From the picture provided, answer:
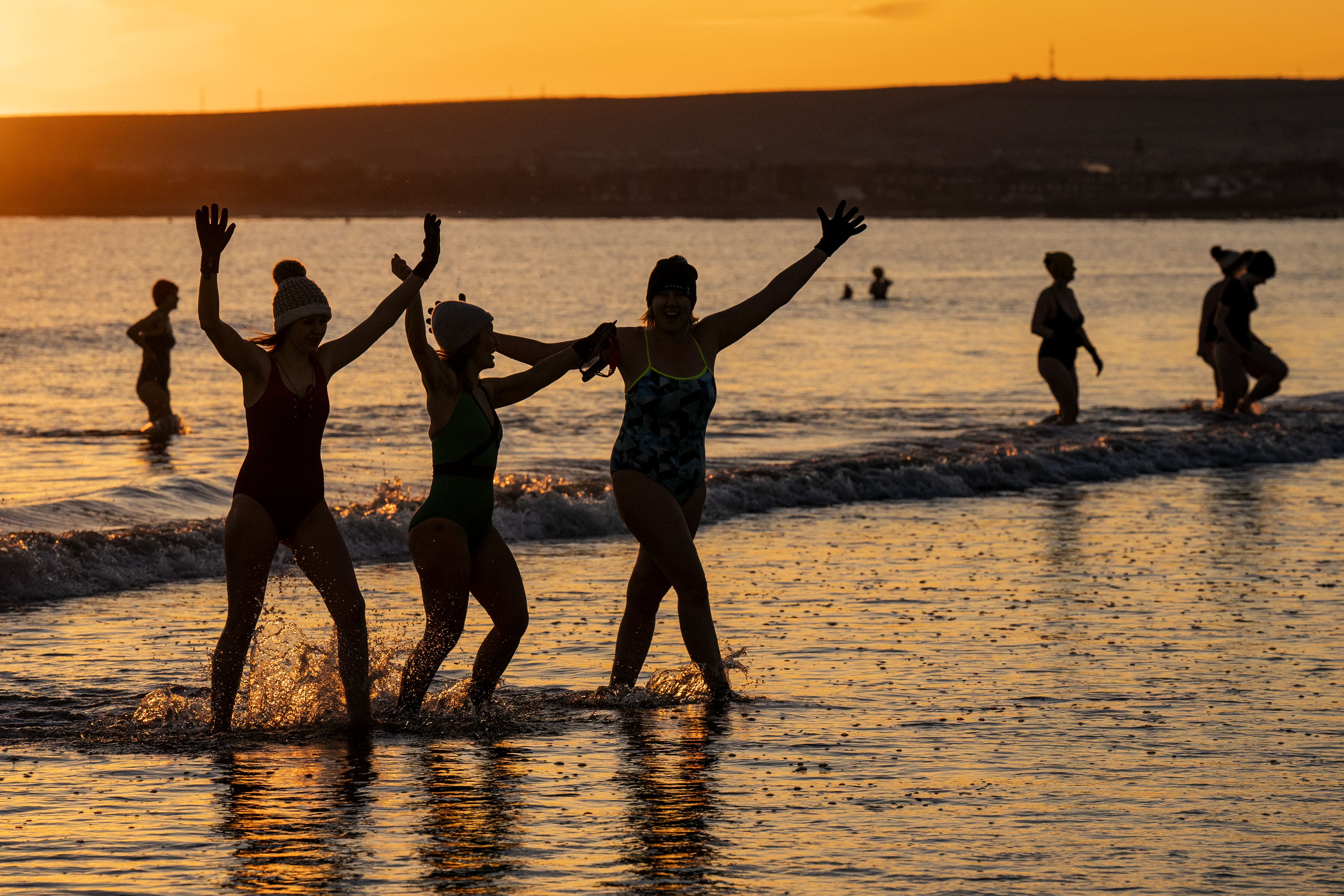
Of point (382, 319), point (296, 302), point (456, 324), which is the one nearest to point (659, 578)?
point (456, 324)

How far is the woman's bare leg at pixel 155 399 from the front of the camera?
19.2 metres

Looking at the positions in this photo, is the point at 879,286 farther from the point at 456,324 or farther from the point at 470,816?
the point at 470,816

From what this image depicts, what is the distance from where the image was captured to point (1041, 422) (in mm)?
20500

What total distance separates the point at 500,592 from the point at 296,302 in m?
1.44

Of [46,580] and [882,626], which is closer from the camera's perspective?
[882,626]

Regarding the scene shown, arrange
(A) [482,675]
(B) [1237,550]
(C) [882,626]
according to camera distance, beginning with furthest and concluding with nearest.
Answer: (B) [1237,550], (C) [882,626], (A) [482,675]

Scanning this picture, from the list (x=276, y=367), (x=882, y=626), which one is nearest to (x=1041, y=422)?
(x=882, y=626)

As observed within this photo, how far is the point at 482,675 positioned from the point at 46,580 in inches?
185

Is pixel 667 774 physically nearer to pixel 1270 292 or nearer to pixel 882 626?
pixel 882 626

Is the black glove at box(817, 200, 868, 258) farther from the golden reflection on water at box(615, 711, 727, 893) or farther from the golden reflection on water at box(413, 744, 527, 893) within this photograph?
the golden reflection on water at box(413, 744, 527, 893)

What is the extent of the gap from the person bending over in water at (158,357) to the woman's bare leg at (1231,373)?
38.0 ft

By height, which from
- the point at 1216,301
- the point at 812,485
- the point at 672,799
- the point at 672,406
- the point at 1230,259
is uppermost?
the point at 1230,259

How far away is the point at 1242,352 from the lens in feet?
66.6

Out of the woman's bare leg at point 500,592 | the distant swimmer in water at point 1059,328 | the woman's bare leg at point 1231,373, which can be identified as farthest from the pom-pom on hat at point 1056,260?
the woman's bare leg at point 500,592
